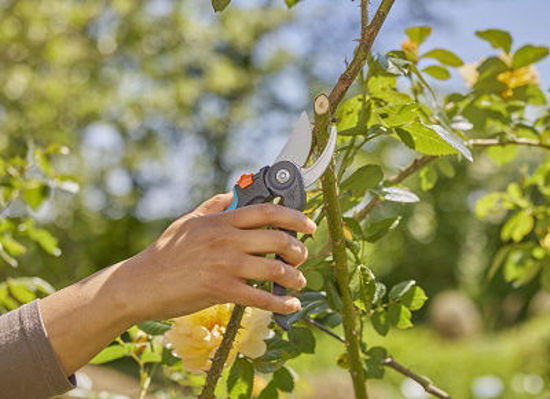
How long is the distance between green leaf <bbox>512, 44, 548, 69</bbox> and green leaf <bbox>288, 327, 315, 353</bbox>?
1.67 ft

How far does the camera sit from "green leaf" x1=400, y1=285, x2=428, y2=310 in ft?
2.89

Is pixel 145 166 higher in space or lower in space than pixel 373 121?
higher

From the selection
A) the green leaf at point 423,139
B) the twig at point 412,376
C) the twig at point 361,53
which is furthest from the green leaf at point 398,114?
the twig at point 412,376

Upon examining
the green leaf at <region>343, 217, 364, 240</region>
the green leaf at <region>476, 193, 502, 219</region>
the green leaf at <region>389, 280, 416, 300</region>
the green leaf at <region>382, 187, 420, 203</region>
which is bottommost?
the green leaf at <region>389, 280, 416, 300</region>

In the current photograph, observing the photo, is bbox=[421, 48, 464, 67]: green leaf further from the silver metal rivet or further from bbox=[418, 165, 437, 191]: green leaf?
the silver metal rivet

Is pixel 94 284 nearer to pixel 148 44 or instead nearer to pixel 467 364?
pixel 467 364

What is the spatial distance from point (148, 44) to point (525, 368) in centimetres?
510

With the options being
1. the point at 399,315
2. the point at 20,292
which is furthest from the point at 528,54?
the point at 20,292

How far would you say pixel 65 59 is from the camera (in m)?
6.87

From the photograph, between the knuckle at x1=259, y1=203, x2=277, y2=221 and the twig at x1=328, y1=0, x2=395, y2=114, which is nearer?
the knuckle at x1=259, y1=203, x2=277, y2=221

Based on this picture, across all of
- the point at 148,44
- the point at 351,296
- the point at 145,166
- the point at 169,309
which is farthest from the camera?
the point at 145,166

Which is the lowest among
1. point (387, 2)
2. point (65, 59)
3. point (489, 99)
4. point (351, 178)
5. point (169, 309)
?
point (169, 309)

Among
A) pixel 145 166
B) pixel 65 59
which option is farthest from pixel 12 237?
pixel 145 166

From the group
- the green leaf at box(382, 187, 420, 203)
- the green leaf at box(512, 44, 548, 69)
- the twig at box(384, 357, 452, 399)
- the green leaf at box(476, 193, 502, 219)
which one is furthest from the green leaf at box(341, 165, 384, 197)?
the green leaf at box(476, 193, 502, 219)
